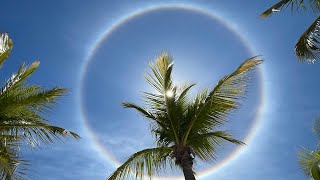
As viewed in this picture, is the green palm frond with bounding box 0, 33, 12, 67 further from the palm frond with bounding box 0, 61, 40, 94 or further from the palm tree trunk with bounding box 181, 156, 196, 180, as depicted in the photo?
the palm tree trunk with bounding box 181, 156, 196, 180

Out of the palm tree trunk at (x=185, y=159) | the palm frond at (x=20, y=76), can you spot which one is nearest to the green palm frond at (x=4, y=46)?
the palm frond at (x=20, y=76)

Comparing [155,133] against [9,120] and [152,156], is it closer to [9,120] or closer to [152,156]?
[152,156]

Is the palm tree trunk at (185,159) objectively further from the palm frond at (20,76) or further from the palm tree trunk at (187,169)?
the palm frond at (20,76)

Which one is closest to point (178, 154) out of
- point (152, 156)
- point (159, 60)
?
point (152, 156)

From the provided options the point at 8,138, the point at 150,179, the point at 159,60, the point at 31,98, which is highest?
the point at 159,60

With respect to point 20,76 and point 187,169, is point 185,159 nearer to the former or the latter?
point 187,169

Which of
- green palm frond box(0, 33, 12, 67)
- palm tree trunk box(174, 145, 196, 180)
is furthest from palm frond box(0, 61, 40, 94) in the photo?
palm tree trunk box(174, 145, 196, 180)
